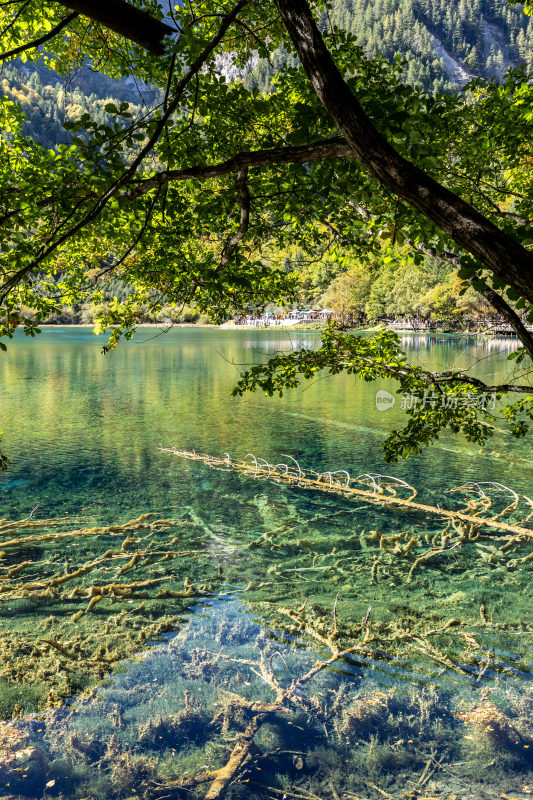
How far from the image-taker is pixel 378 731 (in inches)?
247

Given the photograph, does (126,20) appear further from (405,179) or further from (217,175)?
(405,179)

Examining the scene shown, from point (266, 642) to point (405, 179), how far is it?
7.27 meters

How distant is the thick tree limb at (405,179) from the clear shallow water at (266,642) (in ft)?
18.8

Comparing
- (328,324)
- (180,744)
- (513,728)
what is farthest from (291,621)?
(328,324)

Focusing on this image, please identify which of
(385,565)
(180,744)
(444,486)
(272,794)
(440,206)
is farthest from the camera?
(444,486)

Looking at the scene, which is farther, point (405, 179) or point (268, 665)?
A: point (268, 665)

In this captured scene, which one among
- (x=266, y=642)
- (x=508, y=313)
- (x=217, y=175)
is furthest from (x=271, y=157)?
(x=266, y=642)

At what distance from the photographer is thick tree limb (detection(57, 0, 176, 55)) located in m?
3.29

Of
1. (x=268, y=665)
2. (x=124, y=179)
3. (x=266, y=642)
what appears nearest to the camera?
(x=124, y=179)

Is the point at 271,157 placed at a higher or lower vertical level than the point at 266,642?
higher

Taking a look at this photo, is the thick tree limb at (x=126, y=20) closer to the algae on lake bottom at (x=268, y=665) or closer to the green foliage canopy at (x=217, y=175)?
the green foliage canopy at (x=217, y=175)

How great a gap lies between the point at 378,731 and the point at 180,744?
2416mm

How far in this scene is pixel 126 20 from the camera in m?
3.47

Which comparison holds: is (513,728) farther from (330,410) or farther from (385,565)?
(330,410)
